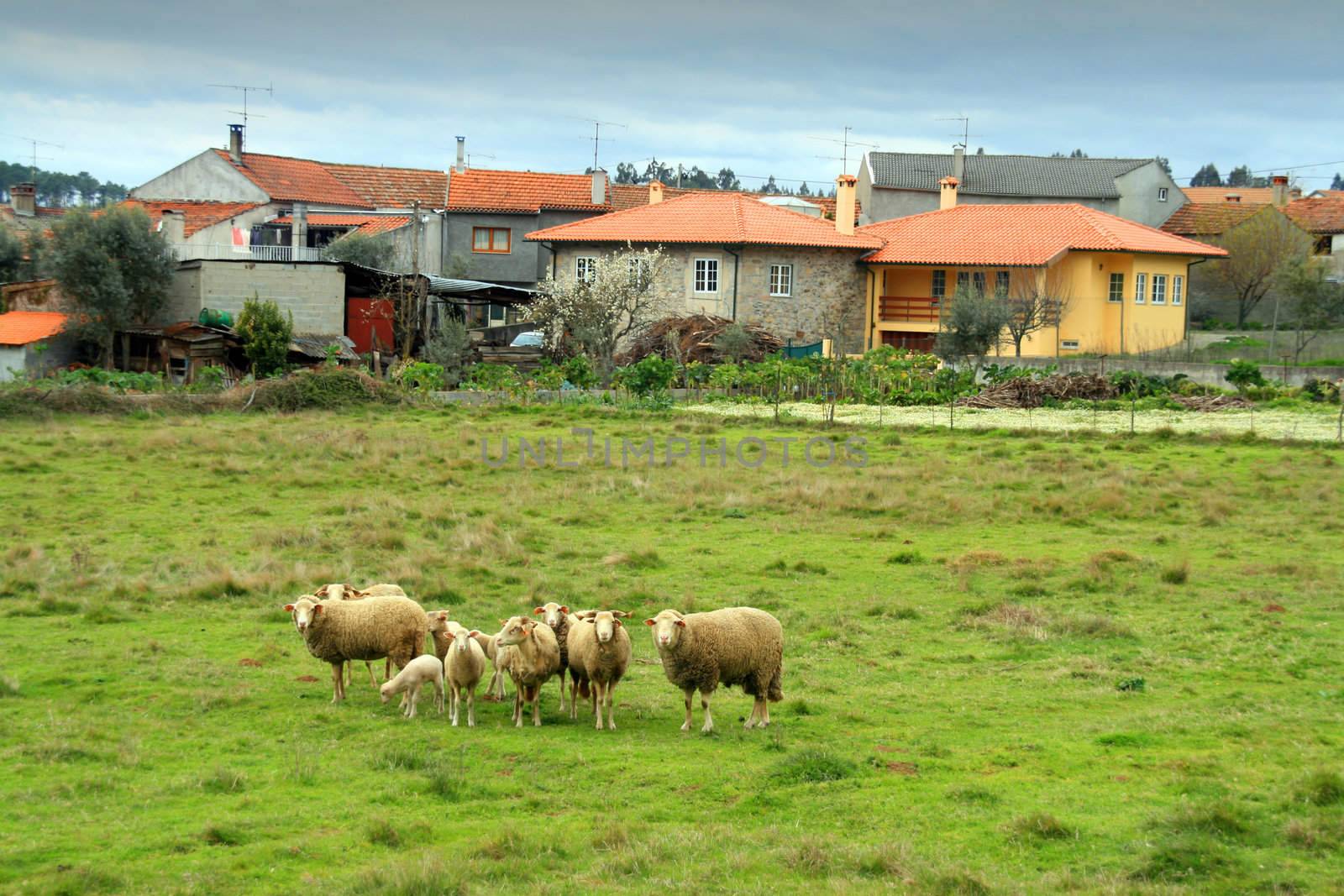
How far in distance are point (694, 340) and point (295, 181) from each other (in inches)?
1439

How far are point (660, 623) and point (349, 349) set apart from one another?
3841 cm

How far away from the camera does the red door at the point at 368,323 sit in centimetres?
5250

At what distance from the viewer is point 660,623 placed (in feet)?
43.4

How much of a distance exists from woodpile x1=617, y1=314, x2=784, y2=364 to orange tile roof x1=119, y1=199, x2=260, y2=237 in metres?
26.7

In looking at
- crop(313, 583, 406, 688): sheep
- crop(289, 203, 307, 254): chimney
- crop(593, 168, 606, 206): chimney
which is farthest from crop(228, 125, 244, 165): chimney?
crop(313, 583, 406, 688): sheep

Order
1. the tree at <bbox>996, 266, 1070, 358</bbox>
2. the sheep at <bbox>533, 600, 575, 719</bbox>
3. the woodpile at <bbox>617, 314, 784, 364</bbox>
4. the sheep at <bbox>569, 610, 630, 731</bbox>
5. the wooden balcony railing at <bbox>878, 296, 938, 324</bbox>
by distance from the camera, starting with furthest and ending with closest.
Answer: the wooden balcony railing at <bbox>878, 296, 938, 324</bbox> → the woodpile at <bbox>617, 314, 784, 364</bbox> → the tree at <bbox>996, 266, 1070, 358</bbox> → the sheep at <bbox>533, 600, 575, 719</bbox> → the sheep at <bbox>569, 610, 630, 731</bbox>

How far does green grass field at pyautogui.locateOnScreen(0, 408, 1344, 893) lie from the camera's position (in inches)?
397

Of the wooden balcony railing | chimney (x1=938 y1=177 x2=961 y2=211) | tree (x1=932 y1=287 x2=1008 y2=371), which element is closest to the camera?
tree (x1=932 y1=287 x2=1008 y2=371)

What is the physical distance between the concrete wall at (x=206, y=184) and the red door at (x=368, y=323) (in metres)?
28.1

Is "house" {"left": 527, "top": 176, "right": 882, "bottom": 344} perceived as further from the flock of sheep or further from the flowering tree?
the flock of sheep

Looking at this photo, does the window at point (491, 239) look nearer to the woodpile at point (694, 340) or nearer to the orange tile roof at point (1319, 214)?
the woodpile at point (694, 340)

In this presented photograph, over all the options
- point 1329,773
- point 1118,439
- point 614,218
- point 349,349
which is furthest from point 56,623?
point 614,218

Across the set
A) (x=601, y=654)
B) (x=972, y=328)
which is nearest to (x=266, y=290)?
(x=972, y=328)

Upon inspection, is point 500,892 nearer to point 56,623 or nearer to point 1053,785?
point 1053,785
